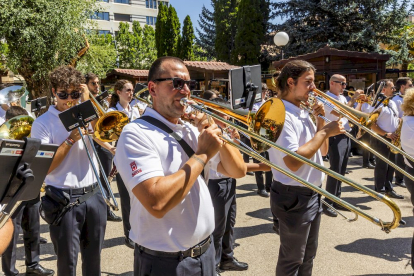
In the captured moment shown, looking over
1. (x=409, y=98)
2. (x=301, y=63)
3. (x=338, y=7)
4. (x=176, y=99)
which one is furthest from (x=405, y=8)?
(x=176, y=99)

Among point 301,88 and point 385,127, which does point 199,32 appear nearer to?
point 385,127

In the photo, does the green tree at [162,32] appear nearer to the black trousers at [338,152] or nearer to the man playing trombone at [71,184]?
the black trousers at [338,152]

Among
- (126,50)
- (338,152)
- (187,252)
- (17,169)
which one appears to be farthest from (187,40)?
(17,169)

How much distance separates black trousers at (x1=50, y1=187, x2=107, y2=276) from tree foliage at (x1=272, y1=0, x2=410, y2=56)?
748 inches

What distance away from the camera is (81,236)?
9.98 ft

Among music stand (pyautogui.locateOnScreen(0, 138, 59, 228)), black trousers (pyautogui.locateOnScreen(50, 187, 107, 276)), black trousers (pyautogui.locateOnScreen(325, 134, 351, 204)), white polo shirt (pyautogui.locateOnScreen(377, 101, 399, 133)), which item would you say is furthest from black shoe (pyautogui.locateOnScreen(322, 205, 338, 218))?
music stand (pyautogui.locateOnScreen(0, 138, 59, 228))

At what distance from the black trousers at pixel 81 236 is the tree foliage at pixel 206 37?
1384 inches

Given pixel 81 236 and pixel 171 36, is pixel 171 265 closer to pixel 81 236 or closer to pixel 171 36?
pixel 81 236

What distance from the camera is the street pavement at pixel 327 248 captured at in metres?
4.06

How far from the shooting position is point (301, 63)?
10.1 ft

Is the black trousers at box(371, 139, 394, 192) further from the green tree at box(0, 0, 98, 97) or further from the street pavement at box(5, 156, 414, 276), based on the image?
the green tree at box(0, 0, 98, 97)

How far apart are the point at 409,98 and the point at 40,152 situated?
3.86 m

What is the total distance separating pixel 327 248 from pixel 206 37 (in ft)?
116

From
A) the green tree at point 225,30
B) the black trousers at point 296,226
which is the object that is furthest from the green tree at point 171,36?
the black trousers at point 296,226
